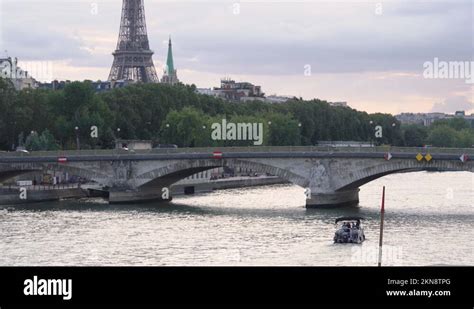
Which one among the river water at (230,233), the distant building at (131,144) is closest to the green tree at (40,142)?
the distant building at (131,144)

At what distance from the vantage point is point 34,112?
270ft

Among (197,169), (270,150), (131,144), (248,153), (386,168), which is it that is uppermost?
(131,144)

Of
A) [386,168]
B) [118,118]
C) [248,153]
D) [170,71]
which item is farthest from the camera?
[170,71]

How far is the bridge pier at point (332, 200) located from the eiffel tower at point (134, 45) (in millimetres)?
74462

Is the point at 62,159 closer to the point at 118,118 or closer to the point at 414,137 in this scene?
the point at 118,118

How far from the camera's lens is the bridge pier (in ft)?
183

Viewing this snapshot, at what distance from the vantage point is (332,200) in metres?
56.5

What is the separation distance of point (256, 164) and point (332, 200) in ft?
15.8

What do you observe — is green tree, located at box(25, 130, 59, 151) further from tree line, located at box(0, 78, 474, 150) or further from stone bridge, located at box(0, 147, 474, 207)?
stone bridge, located at box(0, 147, 474, 207)

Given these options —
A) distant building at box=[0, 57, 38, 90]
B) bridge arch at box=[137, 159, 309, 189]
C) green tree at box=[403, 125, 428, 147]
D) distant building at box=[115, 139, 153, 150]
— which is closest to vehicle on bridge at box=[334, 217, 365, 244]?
bridge arch at box=[137, 159, 309, 189]

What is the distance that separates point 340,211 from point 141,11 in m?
80.3

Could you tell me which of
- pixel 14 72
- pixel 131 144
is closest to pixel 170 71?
pixel 14 72
